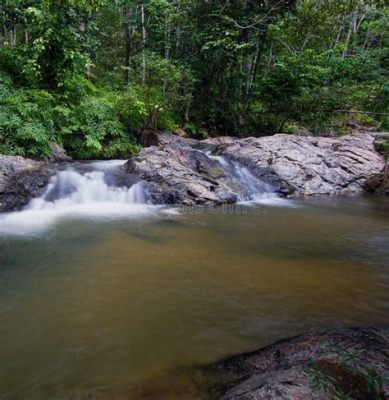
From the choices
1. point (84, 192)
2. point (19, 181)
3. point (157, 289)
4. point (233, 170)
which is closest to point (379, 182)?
point (233, 170)

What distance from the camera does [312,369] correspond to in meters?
2.31

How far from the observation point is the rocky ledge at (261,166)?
9.65 metres

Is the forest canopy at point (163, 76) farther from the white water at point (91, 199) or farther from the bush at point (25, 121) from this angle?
the white water at point (91, 199)

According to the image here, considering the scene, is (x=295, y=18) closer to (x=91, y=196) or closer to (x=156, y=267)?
(x=91, y=196)

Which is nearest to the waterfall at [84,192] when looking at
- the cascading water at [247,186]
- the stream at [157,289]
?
the stream at [157,289]

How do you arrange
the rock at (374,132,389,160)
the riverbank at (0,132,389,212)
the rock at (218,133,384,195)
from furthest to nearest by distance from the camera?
the rock at (374,132,389,160) < the rock at (218,133,384,195) < the riverbank at (0,132,389,212)

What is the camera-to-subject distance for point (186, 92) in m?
15.3

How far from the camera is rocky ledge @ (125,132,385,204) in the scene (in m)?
9.65

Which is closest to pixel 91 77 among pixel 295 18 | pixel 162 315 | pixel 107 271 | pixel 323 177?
pixel 295 18

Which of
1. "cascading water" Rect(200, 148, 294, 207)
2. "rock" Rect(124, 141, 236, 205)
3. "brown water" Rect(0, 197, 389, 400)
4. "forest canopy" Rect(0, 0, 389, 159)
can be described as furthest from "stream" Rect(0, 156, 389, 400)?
"forest canopy" Rect(0, 0, 389, 159)

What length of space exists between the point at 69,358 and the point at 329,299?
292cm

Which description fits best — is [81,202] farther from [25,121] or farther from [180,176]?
[25,121]

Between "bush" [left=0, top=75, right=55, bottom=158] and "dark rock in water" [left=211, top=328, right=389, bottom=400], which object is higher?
"bush" [left=0, top=75, right=55, bottom=158]

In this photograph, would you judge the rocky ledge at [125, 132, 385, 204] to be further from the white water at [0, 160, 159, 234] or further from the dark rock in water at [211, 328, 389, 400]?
the dark rock in water at [211, 328, 389, 400]
